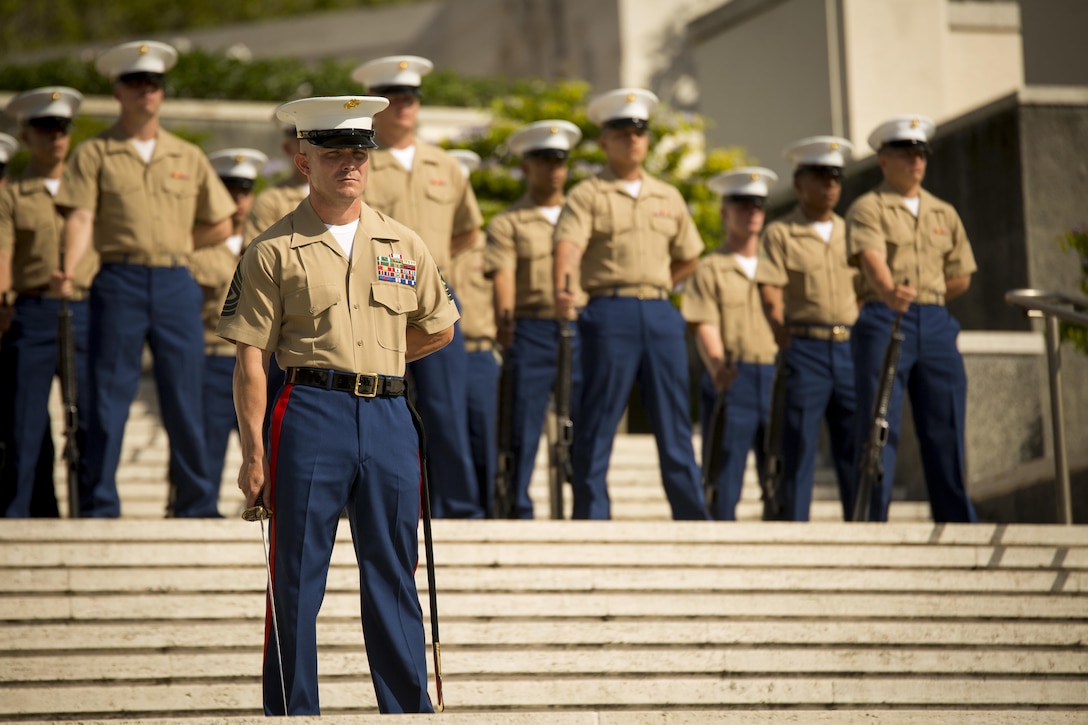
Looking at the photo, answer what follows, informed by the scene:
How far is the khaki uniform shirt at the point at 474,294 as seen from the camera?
10439 millimetres

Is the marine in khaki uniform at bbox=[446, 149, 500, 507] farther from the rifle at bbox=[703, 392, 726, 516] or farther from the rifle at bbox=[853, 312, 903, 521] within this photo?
the rifle at bbox=[853, 312, 903, 521]

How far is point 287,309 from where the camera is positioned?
5.21 metres

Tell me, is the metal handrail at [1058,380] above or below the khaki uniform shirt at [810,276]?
below

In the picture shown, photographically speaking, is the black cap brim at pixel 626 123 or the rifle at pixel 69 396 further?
the black cap brim at pixel 626 123

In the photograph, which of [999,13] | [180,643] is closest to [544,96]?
[999,13]

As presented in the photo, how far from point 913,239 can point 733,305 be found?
1573 millimetres

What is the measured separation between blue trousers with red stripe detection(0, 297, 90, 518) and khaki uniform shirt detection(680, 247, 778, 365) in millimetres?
3679

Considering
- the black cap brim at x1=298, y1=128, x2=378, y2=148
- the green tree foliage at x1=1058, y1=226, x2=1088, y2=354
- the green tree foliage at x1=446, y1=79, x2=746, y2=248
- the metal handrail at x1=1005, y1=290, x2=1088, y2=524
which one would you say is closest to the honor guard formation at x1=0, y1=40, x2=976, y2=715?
the metal handrail at x1=1005, y1=290, x2=1088, y2=524

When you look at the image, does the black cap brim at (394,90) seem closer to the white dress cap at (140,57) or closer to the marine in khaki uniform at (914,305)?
the white dress cap at (140,57)

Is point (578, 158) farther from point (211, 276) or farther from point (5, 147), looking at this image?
point (5, 147)

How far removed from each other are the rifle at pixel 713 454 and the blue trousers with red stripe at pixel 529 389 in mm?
835

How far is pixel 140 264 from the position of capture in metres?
7.96

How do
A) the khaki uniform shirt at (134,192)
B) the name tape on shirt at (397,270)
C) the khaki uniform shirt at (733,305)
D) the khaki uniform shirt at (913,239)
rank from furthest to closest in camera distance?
the khaki uniform shirt at (733,305) → the khaki uniform shirt at (913,239) → the khaki uniform shirt at (134,192) → the name tape on shirt at (397,270)

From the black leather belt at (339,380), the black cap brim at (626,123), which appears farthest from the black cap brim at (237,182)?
the black leather belt at (339,380)
